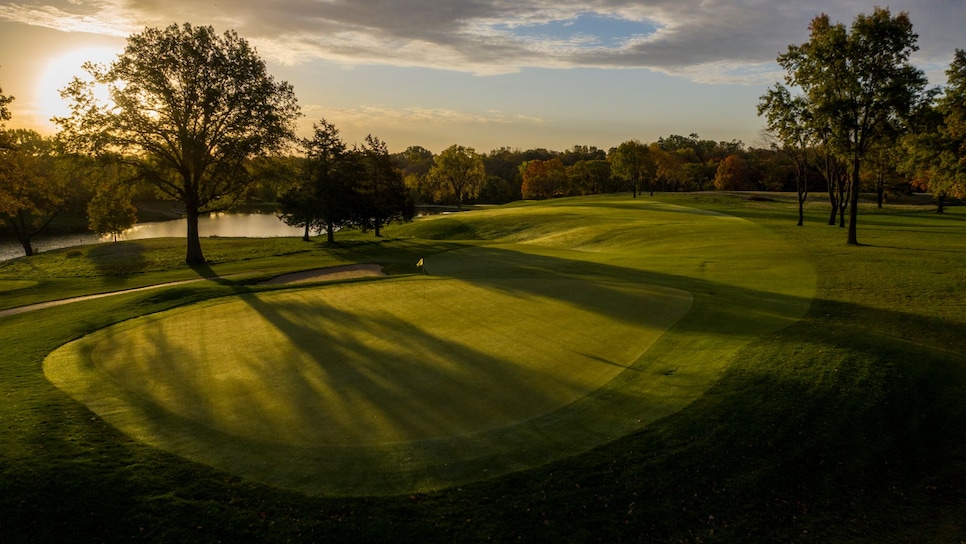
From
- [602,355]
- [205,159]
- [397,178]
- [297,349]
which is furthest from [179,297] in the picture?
[397,178]

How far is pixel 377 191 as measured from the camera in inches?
2303

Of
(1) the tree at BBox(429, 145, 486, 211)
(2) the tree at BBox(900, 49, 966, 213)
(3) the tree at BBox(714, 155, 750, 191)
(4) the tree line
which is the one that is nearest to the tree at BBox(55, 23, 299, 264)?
(4) the tree line

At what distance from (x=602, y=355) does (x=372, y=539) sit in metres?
8.39

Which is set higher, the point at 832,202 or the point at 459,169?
the point at 459,169

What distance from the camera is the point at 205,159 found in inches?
1499

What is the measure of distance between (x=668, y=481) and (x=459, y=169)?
10184cm

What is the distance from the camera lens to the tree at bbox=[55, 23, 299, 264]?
3488 centimetres

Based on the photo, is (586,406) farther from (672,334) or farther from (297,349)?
(297,349)

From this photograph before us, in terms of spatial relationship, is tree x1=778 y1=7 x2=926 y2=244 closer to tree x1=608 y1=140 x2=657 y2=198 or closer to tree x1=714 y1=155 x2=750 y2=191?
tree x1=608 y1=140 x2=657 y2=198

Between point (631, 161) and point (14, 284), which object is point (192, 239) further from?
point (631, 161)

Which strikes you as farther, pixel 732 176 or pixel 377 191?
pixel 732 176

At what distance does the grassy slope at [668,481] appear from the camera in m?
7.77

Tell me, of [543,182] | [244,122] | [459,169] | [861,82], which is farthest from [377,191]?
[543,182]

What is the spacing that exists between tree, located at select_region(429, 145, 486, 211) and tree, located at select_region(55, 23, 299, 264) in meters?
67.2
